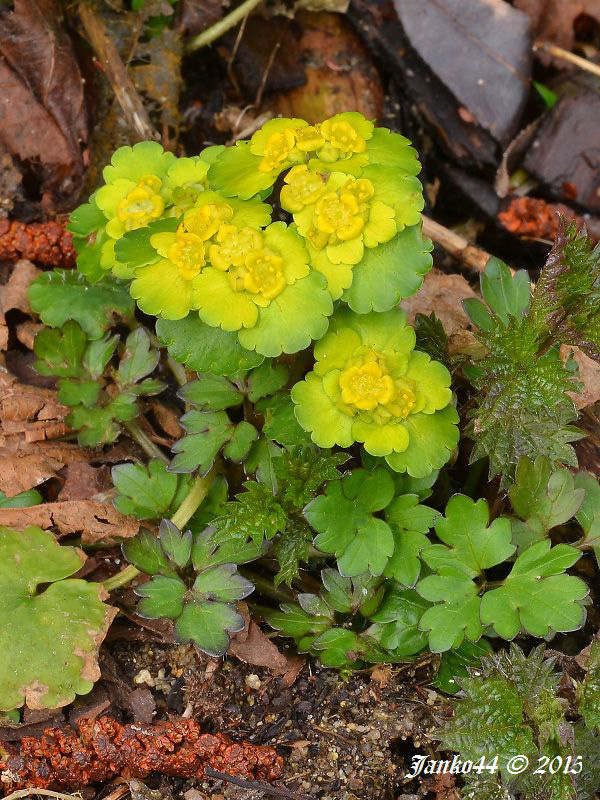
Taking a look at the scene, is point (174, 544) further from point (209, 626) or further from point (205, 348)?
point (205, 348)

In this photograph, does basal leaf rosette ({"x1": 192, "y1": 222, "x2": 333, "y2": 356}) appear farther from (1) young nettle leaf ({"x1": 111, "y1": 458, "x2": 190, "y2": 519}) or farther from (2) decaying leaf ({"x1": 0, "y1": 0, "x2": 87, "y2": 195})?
(2) decaying leaf ({"x1": 0, "y1": 0, "x2": 87, "y2": 195})

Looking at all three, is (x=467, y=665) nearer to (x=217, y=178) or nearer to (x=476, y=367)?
(x=476, y=367)

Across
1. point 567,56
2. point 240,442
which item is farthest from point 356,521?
point 567,56

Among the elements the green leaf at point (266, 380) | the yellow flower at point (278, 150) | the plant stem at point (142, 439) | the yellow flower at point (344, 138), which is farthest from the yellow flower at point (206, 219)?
the plant stem at point (142, 439)

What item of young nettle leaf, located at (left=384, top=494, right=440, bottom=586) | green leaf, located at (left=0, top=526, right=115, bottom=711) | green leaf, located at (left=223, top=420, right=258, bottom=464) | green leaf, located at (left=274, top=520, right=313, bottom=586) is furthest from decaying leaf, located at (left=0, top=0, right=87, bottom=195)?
young nettle leaf, located at (left=384, top=494, right=440, bottom=586)

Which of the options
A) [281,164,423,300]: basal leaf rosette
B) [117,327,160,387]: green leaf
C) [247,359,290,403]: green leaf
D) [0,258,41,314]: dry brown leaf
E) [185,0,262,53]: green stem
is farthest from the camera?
[185,0,262,53]: green stem

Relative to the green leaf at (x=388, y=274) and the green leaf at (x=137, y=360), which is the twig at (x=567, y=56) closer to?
the green leaf at (x=388, y=274)
